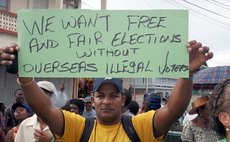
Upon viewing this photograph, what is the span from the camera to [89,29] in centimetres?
280

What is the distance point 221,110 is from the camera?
2443 mm

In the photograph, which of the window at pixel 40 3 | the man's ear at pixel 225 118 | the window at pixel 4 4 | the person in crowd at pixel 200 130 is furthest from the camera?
the window at pixel 40 3

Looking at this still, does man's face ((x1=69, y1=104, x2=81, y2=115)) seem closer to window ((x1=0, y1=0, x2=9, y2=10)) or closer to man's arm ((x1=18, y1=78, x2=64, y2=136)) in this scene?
man's arm ((x1=18, y1=78, x2=64, y2=136))

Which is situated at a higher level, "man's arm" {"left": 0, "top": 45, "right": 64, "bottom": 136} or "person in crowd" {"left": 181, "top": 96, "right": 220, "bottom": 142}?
"man's arm" {"left": 0, "top": 45, "right": 64, "bottom": 136}

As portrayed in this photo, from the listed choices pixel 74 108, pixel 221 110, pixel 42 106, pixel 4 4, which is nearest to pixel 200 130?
pixel 221 110

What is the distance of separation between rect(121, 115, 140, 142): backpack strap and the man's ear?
63 centimetres

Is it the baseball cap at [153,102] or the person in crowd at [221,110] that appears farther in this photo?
the baseball cap at [153,102]

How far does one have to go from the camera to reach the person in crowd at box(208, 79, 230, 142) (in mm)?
2422

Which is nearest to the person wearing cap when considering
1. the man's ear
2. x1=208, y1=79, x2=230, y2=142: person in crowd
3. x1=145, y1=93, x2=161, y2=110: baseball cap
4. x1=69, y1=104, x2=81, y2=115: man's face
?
x1=208, y1=79, x2=230, y2=142: person in crowd

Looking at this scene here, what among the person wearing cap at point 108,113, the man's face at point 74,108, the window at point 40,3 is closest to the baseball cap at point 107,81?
the person wearing cap at point 108,113

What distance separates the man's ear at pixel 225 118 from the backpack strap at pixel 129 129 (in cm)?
63

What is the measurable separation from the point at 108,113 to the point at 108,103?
0.07m

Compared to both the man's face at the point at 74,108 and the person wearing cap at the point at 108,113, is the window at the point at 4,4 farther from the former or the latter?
the person wearing cap at the point at 108,113

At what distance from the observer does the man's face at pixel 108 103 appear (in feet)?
9.50
